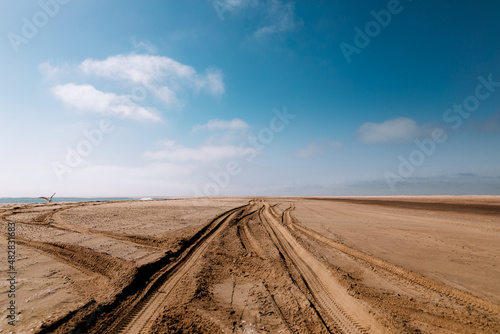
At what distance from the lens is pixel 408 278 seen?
460cm

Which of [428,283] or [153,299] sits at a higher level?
[153,299]

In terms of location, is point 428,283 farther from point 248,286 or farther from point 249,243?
point 249,243

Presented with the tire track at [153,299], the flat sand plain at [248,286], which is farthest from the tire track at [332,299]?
the tire track at [153,299]

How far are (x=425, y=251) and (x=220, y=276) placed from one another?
6.47 meters

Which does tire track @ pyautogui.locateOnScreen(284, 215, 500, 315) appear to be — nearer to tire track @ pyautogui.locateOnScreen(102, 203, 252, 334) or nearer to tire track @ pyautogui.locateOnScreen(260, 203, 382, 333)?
tire track @ pyautogui.locateOnScreen(260, 203, 382, 333)

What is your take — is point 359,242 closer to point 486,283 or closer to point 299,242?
point 299,242

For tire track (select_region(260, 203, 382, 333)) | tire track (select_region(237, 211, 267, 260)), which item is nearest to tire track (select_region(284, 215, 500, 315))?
tire track (select_region(260, 203, 382, 333))

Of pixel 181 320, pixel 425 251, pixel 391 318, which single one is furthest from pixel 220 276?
pixel 425 251

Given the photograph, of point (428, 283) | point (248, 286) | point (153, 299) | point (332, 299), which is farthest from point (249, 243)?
point (428, 283)

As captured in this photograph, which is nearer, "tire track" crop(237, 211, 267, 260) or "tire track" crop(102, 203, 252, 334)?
"tire track" crop(102, 203, 252, 334)

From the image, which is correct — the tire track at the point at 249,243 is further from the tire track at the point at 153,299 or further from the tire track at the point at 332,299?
the tire track at the point at 153,299

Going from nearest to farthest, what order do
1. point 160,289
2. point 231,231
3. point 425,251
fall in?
point 160,289, point 425,251, point 231,231

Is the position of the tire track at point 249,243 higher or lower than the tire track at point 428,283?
higher

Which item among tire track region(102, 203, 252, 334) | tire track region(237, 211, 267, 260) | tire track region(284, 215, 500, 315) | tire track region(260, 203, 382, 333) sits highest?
tire track region(102, 203, 252, 334)
